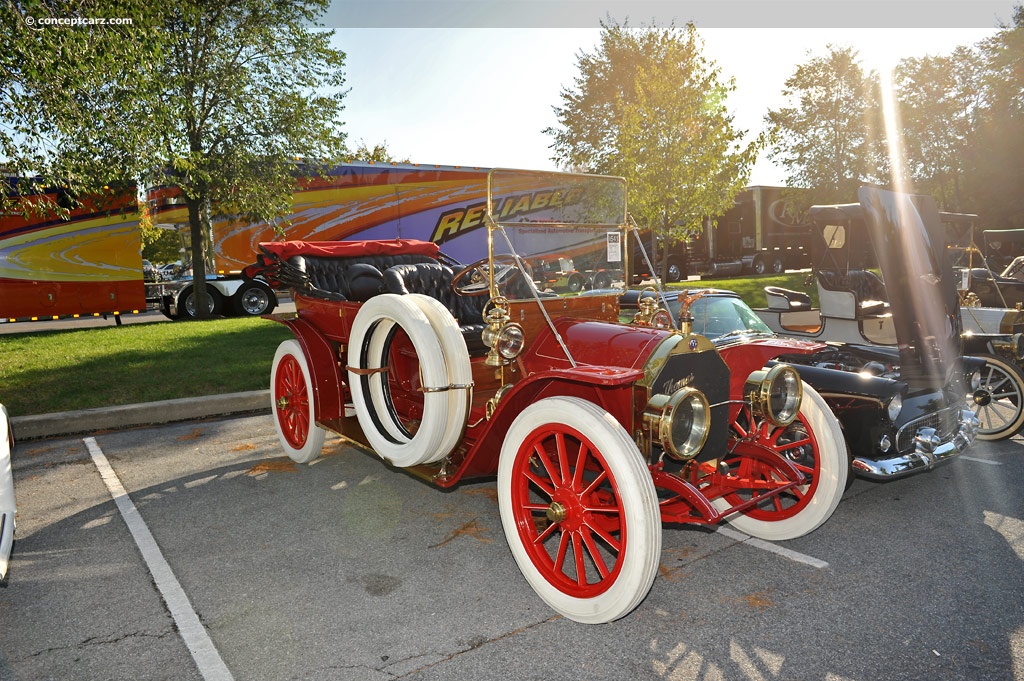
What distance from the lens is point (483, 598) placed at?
3064mm

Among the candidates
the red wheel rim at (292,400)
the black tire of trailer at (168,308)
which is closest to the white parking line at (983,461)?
the red wheel rim at (292,400)

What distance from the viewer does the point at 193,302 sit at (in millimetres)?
15359

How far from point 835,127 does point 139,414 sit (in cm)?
2539

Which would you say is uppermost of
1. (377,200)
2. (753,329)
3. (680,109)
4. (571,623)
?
(680,109)

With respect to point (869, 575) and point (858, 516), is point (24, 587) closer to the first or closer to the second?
point (869, 575)

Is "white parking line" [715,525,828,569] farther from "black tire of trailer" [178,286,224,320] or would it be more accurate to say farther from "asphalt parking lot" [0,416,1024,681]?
"black tire of trailer" [178,286,224,320]

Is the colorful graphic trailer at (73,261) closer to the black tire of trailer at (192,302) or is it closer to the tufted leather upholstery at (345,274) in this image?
the black tire of trailer at (192,302)

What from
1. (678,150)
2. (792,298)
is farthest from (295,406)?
(678,150)

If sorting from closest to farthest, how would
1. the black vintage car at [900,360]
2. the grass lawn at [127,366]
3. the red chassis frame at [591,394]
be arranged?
the red chassis frame at [591,394] → the black vintage car at [900,360] → the grass lawn at [127,366]

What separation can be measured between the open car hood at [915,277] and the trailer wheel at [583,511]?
277 cm

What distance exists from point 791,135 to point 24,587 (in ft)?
89.4

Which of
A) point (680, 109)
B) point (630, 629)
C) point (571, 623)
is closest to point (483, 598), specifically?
point (571, 623)

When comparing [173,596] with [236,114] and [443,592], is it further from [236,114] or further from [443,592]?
[236,114]

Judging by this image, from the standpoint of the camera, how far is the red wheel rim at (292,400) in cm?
500
